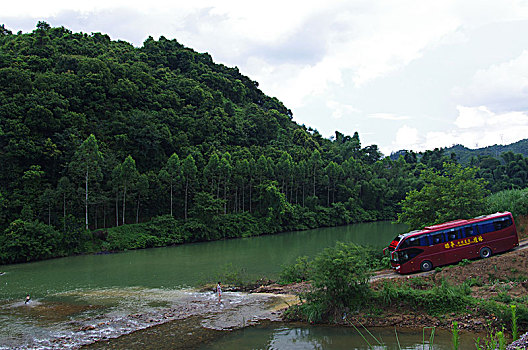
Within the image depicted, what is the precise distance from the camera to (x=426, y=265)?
15.5 m

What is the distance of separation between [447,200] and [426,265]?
17.3 ft

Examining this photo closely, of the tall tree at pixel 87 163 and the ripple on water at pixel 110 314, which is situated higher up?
the tall tree at pixel 87 163

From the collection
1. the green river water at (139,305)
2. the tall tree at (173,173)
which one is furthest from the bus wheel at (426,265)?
the tall tree at (173,173)

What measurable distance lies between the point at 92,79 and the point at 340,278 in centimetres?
4183

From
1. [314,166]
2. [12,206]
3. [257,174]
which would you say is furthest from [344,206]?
[12,206]

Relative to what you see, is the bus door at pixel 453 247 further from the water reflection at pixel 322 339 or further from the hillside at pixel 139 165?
the hillside at pixel 139 165

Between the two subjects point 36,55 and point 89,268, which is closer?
point 89,268

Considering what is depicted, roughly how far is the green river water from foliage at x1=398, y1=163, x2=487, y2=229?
8.87 m

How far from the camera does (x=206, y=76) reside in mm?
67250

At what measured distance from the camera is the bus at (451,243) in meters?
15.4

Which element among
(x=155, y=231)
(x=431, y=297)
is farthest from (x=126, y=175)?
(x=431, y=297)

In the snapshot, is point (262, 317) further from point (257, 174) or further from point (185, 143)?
point (185, 143)

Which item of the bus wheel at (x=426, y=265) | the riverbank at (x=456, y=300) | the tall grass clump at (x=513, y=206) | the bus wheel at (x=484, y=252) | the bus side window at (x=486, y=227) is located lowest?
the riverbank at (x=456, y=300)

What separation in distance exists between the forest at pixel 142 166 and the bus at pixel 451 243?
24.6m
